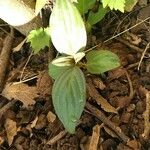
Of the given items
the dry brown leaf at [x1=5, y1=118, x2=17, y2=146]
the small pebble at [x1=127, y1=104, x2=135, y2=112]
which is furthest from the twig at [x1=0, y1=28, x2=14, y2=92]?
the small pebble at [x1=127, y1=104, x2=135, y2=112]

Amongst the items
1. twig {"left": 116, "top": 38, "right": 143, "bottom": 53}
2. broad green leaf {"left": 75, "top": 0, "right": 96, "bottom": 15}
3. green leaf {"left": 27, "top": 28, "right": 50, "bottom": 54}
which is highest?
broad green leaf {"left": 75, "top": 0, "right": 96, "bottom": 15}

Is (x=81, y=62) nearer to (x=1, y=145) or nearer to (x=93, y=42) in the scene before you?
(x=93, y=42)

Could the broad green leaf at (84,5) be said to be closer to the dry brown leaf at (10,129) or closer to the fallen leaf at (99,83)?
the fallen leaf at (99,83)

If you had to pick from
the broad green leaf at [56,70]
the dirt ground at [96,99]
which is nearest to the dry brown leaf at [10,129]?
the dirt ground at [96,99]

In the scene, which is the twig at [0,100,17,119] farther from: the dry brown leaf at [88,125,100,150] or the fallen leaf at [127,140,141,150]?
the fallen leaf at [127,140,141,150]

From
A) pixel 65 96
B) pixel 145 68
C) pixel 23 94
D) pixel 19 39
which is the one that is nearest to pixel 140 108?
pixel 145 68

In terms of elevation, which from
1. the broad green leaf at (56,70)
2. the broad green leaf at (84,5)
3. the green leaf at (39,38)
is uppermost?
the broad green leaf at (84,5)
